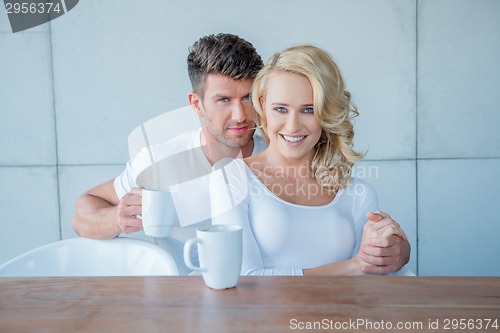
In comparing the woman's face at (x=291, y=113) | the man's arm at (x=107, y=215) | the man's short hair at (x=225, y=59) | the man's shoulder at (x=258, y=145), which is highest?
the man's short hair at (x=225, y=59)

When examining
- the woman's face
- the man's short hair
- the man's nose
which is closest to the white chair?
the woman's face

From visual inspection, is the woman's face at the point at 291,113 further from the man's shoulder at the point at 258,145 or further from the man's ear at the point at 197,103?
the man's ear at the point at 197,103

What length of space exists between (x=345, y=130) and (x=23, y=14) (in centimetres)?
200

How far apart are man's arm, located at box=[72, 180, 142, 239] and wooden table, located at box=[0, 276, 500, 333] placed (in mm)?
499

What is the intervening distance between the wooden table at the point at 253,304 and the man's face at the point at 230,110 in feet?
2.81

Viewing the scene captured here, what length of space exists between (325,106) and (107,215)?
0.79 metres

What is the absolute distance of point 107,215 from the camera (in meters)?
1.65

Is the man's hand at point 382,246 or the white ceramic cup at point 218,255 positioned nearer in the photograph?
the white ceramic cup at point 218,255

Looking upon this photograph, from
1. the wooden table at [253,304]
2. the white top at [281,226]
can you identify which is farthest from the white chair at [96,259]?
the wooden table at [253,304]

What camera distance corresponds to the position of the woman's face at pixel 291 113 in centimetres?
143

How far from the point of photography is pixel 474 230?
268 centimetres

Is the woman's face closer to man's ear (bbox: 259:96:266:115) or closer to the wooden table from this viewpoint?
man's ear (bbox: 259:96:266:115)

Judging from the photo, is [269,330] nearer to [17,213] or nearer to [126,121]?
[126,121]

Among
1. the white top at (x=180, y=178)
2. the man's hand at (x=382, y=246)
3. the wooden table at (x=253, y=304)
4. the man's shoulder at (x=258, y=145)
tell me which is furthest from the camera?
the man's shoulder at (x=258, y=145)
